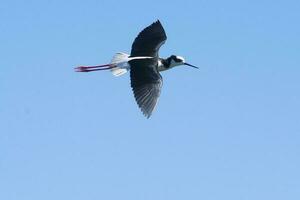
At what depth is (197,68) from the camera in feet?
147

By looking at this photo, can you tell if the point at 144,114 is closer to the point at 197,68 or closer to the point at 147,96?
the point at 147,96

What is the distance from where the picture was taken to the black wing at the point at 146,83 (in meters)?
42.1

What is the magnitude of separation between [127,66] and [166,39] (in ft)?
3.49

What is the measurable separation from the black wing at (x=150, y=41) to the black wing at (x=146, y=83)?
189mm

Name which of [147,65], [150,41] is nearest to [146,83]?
[147,65]

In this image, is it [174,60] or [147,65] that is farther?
[174,60]

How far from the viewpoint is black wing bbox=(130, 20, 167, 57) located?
4275 centimetres

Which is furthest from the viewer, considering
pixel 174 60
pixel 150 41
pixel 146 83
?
pixel 174 60

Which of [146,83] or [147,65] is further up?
[147,65]

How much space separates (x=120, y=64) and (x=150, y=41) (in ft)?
2.78

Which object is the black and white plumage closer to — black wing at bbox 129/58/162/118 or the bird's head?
black wing at bbox 129/58/162/118

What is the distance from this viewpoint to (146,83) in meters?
42.6

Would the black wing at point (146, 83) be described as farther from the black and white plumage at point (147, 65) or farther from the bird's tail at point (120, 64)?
the bird's tail at point (120, 64)

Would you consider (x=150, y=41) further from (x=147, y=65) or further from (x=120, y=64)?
(x=120, y=64)
